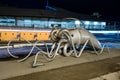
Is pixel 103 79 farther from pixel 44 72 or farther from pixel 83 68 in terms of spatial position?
pixel 44 72

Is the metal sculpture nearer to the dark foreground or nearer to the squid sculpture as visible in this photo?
the squid sculpture

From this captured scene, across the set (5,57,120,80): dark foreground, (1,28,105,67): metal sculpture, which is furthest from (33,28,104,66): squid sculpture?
(5,57,120,80): dark foreground

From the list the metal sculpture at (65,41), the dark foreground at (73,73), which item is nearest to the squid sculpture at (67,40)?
the metal sculpture at (65,41)

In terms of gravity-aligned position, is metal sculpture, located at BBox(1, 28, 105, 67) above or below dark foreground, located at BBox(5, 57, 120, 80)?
above

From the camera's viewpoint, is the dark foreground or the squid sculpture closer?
the dark foreground

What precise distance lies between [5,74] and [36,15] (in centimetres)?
2144

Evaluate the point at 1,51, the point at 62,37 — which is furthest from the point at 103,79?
the point at 1,51

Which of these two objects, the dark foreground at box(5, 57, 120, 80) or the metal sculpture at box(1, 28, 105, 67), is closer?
the dark foreground at box(5, 57, 120, 80)

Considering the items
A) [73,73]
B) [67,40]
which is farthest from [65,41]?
[73,73]

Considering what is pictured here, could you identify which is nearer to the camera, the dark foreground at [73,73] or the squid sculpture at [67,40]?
the dark foreground at [73,73]

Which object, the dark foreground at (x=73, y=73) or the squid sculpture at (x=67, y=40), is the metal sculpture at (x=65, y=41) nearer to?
the squid sculpture at (x=67, y=40)

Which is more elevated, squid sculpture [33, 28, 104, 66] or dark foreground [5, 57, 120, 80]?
squid sculpture [33, 28, 104, 66]

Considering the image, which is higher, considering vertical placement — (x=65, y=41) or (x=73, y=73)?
(x=65, y=41)

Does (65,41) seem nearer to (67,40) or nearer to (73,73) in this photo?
(67,40)
